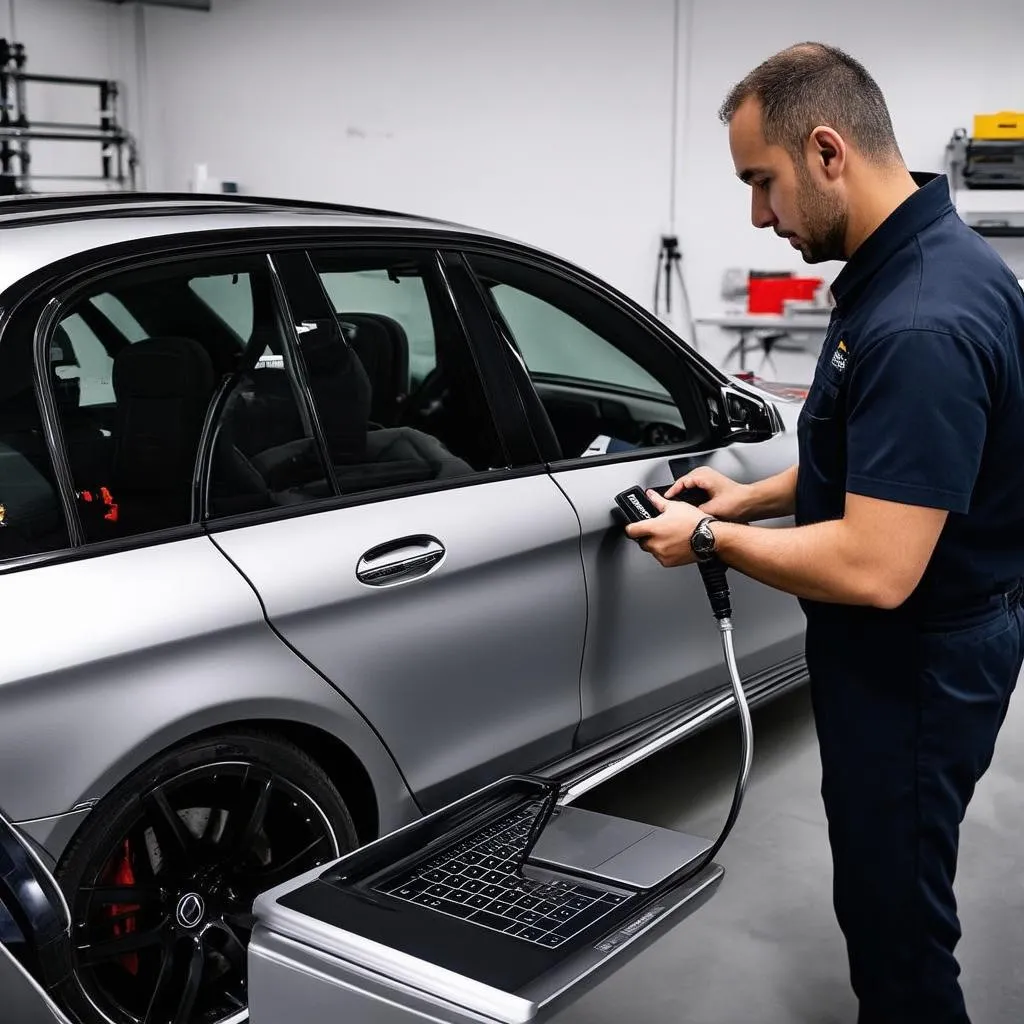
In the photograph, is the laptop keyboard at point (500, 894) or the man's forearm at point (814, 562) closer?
the laptop keyboard at point (500, 894)

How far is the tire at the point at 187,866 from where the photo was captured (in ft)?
5.40

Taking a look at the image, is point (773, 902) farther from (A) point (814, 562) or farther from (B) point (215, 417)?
(B) point (215, 417)

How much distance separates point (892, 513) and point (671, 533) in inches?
16.3

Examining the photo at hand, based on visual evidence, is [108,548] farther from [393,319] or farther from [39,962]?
[393,319]

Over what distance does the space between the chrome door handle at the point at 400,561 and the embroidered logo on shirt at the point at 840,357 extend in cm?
69

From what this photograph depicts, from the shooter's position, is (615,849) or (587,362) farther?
(587,362)

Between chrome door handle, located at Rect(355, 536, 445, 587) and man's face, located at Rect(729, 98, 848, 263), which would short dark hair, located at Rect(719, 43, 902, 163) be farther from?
chrome door handle, located at Rect(355, 536, 445, 587)

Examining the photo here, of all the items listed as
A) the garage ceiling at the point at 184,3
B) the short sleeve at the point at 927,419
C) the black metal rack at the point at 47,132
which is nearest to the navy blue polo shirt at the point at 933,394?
the short sleeve at the point at 927,419

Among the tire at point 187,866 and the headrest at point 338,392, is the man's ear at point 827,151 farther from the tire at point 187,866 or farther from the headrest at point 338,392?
the tire at point 187,866

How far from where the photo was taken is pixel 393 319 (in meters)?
2.51

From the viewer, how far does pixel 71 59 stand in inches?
326

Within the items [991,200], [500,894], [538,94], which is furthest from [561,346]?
[538,94]

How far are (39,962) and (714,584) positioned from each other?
1.09 meters

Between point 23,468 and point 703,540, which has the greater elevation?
point 23,468
